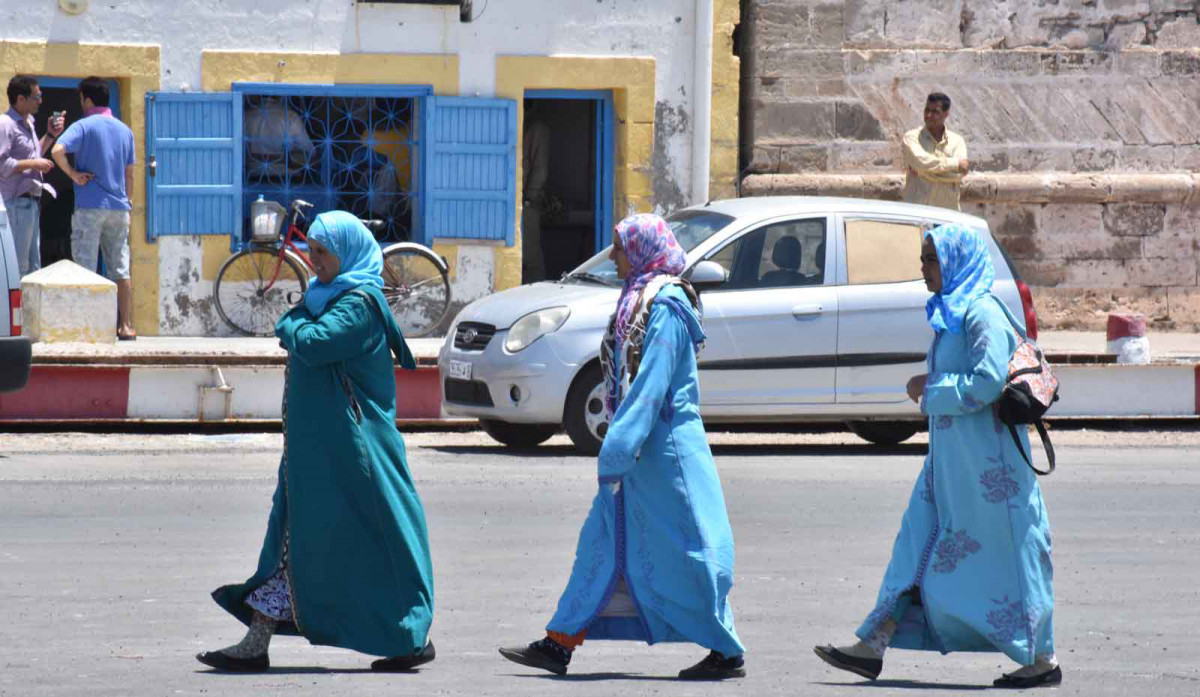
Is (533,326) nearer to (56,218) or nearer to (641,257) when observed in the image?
(641,257)

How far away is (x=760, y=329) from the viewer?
12.7 m

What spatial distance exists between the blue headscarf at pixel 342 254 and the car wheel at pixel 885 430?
778 centimetres

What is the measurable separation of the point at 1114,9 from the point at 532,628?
46.2ft

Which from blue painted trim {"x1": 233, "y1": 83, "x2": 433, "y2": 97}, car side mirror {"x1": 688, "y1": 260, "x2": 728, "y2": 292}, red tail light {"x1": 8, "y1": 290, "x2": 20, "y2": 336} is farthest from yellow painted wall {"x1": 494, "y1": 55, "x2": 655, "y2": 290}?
red tail light {"x1": 8, "y1": 290, "x2": 20, "y2": 336}

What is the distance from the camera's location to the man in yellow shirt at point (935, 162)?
17.0m

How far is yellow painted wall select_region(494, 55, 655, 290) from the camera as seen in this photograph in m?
18.6

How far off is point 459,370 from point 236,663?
625 centimetres

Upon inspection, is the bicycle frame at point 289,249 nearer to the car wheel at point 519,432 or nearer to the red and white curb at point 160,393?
the red and white curb at point 160,393

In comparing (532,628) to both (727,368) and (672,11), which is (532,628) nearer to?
(727,368)

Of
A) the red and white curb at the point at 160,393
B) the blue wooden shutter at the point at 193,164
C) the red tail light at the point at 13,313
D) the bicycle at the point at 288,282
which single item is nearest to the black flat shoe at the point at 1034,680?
the red tail light at the point at 13,313

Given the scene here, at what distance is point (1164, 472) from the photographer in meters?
12.5

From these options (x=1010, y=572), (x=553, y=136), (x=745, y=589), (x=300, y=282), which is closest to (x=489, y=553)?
(x=745, y=589)

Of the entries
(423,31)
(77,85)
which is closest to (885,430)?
(423,31)

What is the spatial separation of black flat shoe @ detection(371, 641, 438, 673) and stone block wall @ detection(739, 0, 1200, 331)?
12.9m
